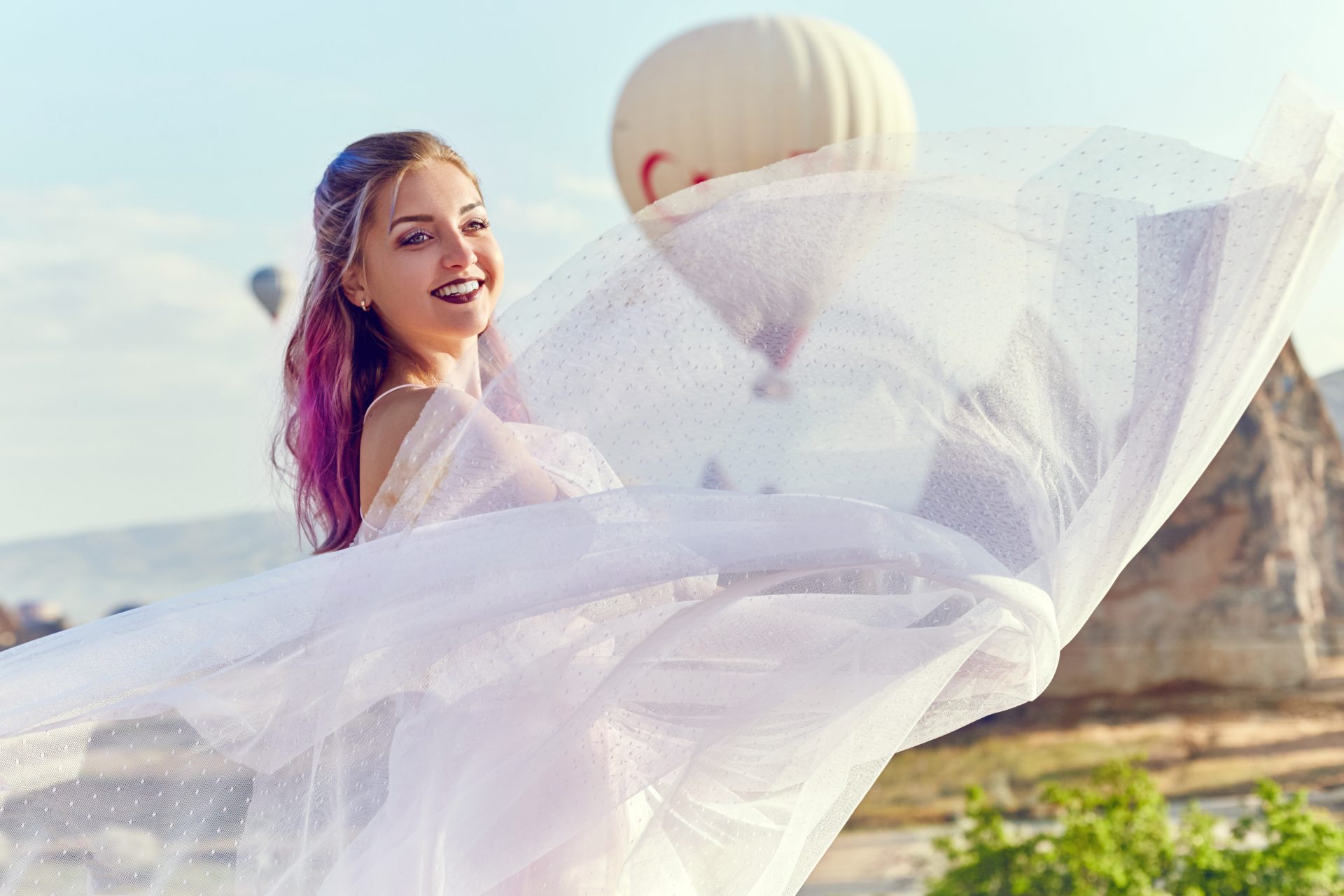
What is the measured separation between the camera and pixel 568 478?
4.26 feet

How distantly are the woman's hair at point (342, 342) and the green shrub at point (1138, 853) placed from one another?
9.27ft

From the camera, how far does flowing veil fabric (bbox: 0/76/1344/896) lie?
1164 millimetres

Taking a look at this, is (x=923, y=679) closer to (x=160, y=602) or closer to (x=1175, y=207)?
(x=1175, y=207)

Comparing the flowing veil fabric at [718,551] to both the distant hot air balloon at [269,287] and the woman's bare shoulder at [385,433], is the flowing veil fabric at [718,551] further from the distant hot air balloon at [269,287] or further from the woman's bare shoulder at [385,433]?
the distant hot air balloon at [269,287]

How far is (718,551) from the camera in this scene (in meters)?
1.15

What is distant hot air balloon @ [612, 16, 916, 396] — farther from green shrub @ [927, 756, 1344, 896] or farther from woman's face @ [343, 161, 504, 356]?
woman's face @ [343, 161, 504, 356]

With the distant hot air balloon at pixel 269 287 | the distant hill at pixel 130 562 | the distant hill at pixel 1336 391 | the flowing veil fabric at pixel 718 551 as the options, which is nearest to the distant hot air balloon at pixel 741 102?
the distant hill at pixel 1336 391

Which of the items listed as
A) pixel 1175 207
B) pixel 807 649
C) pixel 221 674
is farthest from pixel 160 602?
pixel 1175 207

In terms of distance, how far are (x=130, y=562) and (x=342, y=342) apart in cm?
6962

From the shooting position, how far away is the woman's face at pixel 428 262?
1.43m

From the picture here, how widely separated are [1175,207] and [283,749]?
1.05 meters

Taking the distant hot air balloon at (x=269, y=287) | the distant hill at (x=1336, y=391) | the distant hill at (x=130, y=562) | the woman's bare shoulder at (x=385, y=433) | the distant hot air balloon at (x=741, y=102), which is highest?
the woman's bare shoulder at (x=385, y=433)

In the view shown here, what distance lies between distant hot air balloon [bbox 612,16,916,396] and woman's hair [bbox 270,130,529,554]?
14.6 feet

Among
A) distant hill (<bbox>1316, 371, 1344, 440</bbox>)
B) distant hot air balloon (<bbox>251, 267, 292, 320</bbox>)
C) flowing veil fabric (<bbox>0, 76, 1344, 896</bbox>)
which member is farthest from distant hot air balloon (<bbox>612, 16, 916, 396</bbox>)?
distant hot air balloon (<bbox>251, 267, 292, 320</bbox>)
